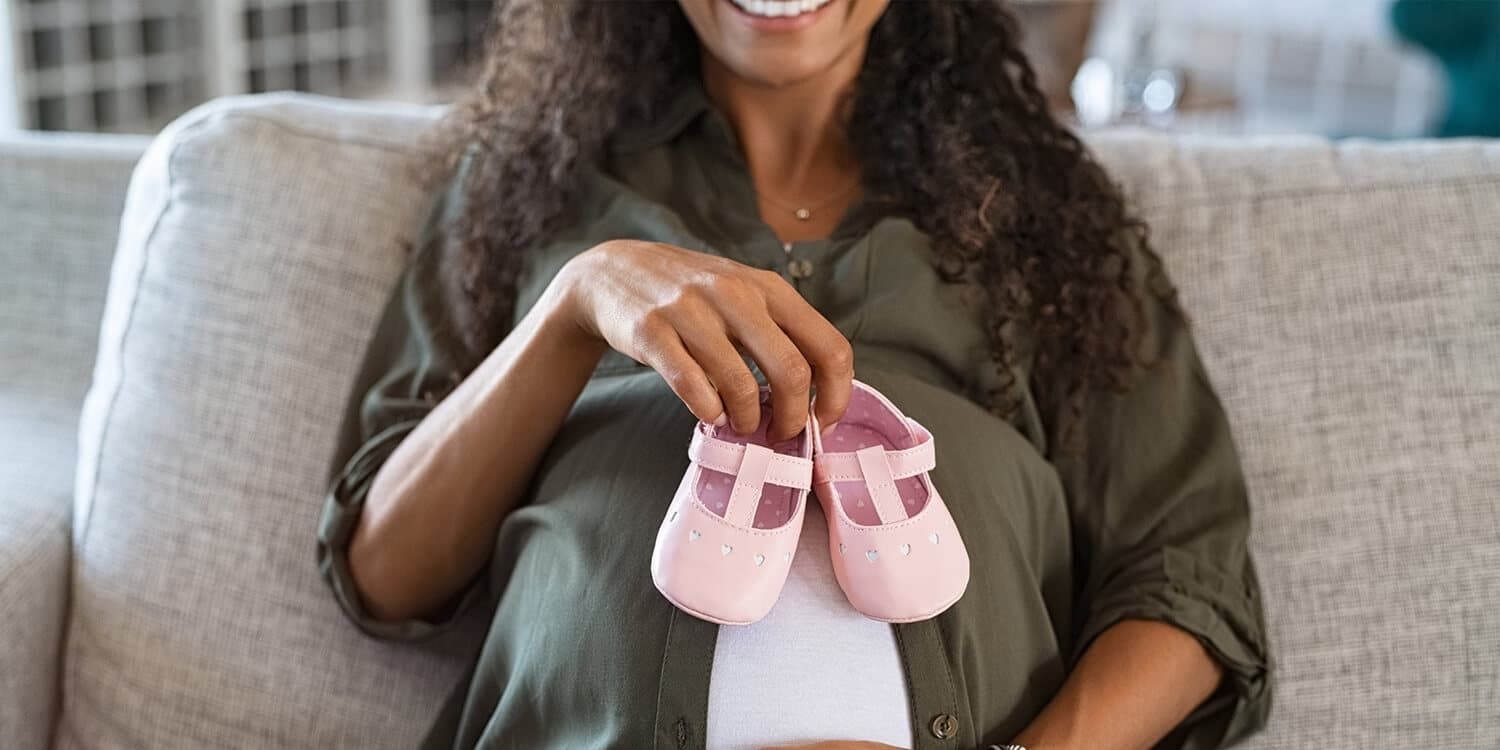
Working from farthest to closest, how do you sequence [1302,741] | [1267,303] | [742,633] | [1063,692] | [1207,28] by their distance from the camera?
[1207,28], [1267,303], [1302,741], [1063,692], [742,633]

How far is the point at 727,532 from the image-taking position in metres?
0.94

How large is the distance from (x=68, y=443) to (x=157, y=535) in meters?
0.23

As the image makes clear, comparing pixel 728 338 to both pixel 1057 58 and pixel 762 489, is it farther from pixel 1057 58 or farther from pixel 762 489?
pixel 1057 58

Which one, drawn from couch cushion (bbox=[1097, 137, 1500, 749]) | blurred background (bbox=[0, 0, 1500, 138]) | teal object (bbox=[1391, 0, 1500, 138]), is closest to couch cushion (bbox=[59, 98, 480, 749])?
couch cushion (bbox=[1097, 137, 1500, 749])

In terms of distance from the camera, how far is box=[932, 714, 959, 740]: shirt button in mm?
984

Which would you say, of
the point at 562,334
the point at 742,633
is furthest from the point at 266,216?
the point at 742,633

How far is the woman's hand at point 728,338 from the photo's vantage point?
3.06 feet

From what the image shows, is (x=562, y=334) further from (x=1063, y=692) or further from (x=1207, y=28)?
(x=1207, y=28)

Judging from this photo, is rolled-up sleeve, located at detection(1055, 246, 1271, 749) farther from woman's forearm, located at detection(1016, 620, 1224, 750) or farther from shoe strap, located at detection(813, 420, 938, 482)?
shoe strap, located at detection(813, 420, 938, 482)

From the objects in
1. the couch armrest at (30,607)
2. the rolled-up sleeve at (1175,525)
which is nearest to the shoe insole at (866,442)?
the rolled-up sleeve at (1175,525)

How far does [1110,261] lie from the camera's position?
1.27 meters

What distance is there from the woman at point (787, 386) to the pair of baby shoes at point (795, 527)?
0.03m

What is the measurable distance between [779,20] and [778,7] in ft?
0.04

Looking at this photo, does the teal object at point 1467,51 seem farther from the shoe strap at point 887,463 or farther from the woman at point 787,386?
the shoe strap at point 887,463
